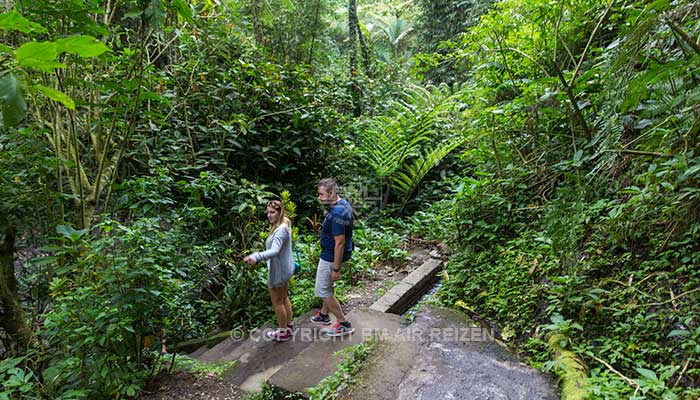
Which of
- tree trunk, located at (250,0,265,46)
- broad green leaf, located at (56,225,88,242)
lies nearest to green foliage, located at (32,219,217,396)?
broad green leaf, located at (56,225,88,242)

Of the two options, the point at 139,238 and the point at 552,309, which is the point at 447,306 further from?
the point at 139,238

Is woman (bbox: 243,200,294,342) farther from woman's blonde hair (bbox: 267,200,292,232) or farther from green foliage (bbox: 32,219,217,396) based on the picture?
green foliage (bbox: 32,219,217,396)

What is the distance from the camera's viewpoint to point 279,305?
10.9 feet

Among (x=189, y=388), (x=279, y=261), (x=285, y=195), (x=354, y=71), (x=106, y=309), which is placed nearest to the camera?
(x=106, y=309)

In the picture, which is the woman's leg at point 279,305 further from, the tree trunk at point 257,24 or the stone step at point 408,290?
the tree trunk at point 257,24

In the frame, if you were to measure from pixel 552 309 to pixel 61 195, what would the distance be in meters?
3.44

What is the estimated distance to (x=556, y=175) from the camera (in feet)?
11.8

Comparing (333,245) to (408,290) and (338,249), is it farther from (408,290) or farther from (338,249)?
(408,290)

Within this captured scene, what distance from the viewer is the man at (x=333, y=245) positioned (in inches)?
123

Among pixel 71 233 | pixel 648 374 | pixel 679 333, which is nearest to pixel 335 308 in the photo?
pixel 71 233

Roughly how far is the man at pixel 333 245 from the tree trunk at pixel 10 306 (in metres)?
2.19

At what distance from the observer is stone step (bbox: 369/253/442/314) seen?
3779 mm

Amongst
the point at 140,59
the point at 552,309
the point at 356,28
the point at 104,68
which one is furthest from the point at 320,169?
the point at 356,28

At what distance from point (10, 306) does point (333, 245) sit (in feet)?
7.86
